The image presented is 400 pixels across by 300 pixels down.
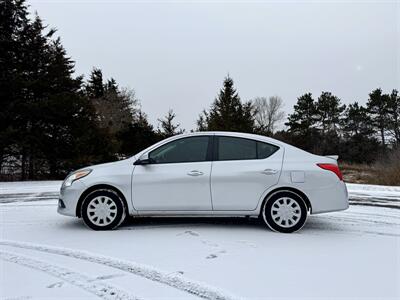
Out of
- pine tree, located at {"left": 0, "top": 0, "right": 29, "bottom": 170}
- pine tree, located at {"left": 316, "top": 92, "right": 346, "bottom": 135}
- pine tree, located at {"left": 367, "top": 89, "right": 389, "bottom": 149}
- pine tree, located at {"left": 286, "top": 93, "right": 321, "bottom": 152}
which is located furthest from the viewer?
pine tree, located at {"left": 316, "top": 92, "right": 346, "bottom": 135}

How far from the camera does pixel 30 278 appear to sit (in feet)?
10.7

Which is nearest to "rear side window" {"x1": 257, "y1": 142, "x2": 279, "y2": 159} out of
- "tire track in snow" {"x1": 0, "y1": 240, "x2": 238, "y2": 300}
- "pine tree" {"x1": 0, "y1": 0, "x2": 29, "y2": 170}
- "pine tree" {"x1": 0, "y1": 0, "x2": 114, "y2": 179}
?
"tire track in snow" {"x1": 0, "y1": 240, "x2": 238, "y2": 300}

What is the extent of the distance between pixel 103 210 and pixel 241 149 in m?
2.39

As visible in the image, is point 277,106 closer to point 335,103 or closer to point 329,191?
point 335,103

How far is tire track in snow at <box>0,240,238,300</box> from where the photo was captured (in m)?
2.91

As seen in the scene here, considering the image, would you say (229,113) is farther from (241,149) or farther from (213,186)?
(213,186)

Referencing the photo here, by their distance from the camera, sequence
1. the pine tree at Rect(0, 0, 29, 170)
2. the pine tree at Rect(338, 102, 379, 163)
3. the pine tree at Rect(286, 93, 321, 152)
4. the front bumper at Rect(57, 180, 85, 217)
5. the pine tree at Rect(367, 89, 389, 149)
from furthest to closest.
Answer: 1. the pine tree at Rect(367, 89, 389, 149)
2. the pine tree at Rect(286, 93, 321, 152)
3. the pine tree at Rect(338, 102, 379, 163)
4. the pine tree at Rect(0, 0, 29, 170)
5. the front bumper at Rect(57, 180, 85, 217)

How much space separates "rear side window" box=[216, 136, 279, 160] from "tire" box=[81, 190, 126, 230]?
174cm

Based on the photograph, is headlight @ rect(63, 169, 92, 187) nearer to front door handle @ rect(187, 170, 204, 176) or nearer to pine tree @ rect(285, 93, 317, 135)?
front door handle @ rect(187, 170, 204, 176)

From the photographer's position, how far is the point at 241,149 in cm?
502

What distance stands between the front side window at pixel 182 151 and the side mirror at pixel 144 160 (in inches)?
1.9

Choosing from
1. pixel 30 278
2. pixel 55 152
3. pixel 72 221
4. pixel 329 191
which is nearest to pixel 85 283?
pixel 30 278

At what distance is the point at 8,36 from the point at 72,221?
47.9 ft

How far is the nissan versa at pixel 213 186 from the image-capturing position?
4770 millimetres
